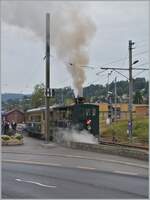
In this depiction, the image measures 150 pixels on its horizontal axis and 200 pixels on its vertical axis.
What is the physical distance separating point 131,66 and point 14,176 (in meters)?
16.4

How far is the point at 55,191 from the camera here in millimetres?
12398

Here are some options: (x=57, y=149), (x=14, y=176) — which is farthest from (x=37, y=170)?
(x=57, y=149)

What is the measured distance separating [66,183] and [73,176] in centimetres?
189

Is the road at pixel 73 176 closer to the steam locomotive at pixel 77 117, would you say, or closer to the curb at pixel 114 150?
the curb at pixel 114 150

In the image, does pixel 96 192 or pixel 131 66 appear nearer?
pixel 96 192

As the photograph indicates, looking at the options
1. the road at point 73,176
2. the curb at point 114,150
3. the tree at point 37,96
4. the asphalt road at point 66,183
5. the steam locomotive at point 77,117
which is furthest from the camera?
the tree at point 37,96

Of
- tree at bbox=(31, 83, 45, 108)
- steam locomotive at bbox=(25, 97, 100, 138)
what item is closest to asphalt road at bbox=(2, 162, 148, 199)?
steam locomotive at bbox=(25, 97, 100, 138)

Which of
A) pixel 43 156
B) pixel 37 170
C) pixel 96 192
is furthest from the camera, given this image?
pixel 43 156

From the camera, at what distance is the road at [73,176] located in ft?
39.8

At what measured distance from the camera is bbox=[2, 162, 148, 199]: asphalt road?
39.0 feet

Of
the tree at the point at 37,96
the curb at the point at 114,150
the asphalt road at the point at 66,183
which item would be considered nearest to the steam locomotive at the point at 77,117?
the curb at the point at 114,150

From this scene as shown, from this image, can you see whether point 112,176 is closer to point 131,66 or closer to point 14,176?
point 14,176

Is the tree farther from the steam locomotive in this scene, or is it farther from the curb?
the curb

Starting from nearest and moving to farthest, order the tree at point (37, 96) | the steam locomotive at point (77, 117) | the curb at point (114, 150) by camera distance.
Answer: the curb at point (114, 150), the steam locomotive at point (77, 117), the tree at point (37, 96)
